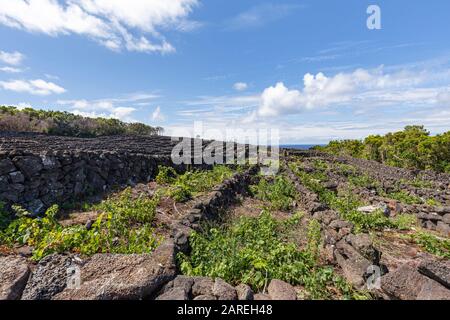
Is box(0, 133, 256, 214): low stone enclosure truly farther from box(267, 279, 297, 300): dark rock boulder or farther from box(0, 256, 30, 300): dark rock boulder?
box(267, 279, 297, 300): dark rock boulder

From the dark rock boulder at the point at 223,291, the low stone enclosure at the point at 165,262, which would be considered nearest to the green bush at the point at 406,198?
the low stone enclosure at the point at 165,262

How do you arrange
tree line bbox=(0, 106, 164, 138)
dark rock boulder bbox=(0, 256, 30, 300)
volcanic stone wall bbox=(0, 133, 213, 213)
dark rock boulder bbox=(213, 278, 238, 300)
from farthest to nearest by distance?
tree line bbox=(0, 106, 164, 138), volcanic stone wall bbox=(0, 133, 213, 213), dark rock boulder bbox=(213, 278, 238, 300), dark rock boulder bbox=(0, 256, 30, 300)

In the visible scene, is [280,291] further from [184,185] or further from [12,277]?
[184,185]

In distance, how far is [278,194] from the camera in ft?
31.9

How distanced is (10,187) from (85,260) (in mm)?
4032

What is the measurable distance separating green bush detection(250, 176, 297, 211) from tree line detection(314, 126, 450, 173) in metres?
23.8

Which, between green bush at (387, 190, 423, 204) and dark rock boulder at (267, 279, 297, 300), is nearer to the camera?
dark rock boulder at (267, 279, 297, 300)

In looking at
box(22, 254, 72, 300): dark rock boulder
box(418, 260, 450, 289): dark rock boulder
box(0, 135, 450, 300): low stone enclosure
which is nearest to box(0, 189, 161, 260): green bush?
box(0, 135, 450, 300): low stone enclosure

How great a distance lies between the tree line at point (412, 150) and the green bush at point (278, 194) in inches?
936

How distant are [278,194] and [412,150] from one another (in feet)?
89.3

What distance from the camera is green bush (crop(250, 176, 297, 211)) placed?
8578 millimetres

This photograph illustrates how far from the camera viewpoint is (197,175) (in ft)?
36.7

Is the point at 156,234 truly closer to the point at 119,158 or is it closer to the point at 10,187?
the point at 10,187
